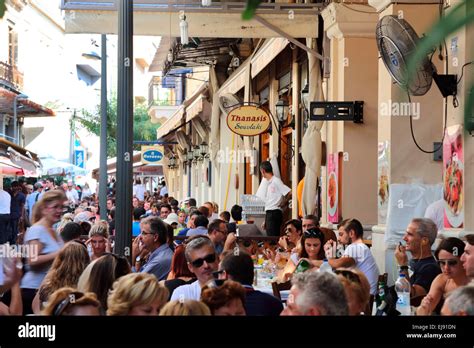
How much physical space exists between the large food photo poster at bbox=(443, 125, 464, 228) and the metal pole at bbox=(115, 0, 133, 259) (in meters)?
3.01

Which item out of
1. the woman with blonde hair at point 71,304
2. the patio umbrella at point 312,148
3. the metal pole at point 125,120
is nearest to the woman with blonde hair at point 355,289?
the woman with blonde hair at point 71,304

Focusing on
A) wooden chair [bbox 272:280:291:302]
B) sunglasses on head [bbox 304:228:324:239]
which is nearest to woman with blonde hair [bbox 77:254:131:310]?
wooden chair [bbox 272:280:291:302]

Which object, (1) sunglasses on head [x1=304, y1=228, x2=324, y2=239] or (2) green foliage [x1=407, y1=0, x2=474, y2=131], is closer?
(2) green foliage [x1=407, y1=0, x2=474, y2=131]

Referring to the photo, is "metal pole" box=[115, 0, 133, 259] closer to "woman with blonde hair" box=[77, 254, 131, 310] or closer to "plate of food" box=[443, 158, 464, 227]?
"woman with blonde hair" box=[77, 254, 131, 310]

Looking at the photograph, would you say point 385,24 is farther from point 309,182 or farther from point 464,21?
point 464,21

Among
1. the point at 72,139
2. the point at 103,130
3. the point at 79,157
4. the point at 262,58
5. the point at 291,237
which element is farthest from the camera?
the point at 72,139

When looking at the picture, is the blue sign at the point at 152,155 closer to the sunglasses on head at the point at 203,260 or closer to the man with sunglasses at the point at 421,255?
the man with sunglasses at the point at 421,255

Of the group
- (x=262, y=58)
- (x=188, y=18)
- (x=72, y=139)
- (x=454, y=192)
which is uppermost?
(x=188, y=18)

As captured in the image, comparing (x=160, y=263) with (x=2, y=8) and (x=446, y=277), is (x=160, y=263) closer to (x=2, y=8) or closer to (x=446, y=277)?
(x=446, y=277)

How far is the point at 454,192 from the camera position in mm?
8609

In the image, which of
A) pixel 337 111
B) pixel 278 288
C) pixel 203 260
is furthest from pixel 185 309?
pixel 337 111

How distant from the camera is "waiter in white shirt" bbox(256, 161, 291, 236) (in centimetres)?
1616

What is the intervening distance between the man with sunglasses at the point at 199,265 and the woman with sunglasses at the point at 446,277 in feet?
4.86

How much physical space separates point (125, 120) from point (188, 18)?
6.89m
